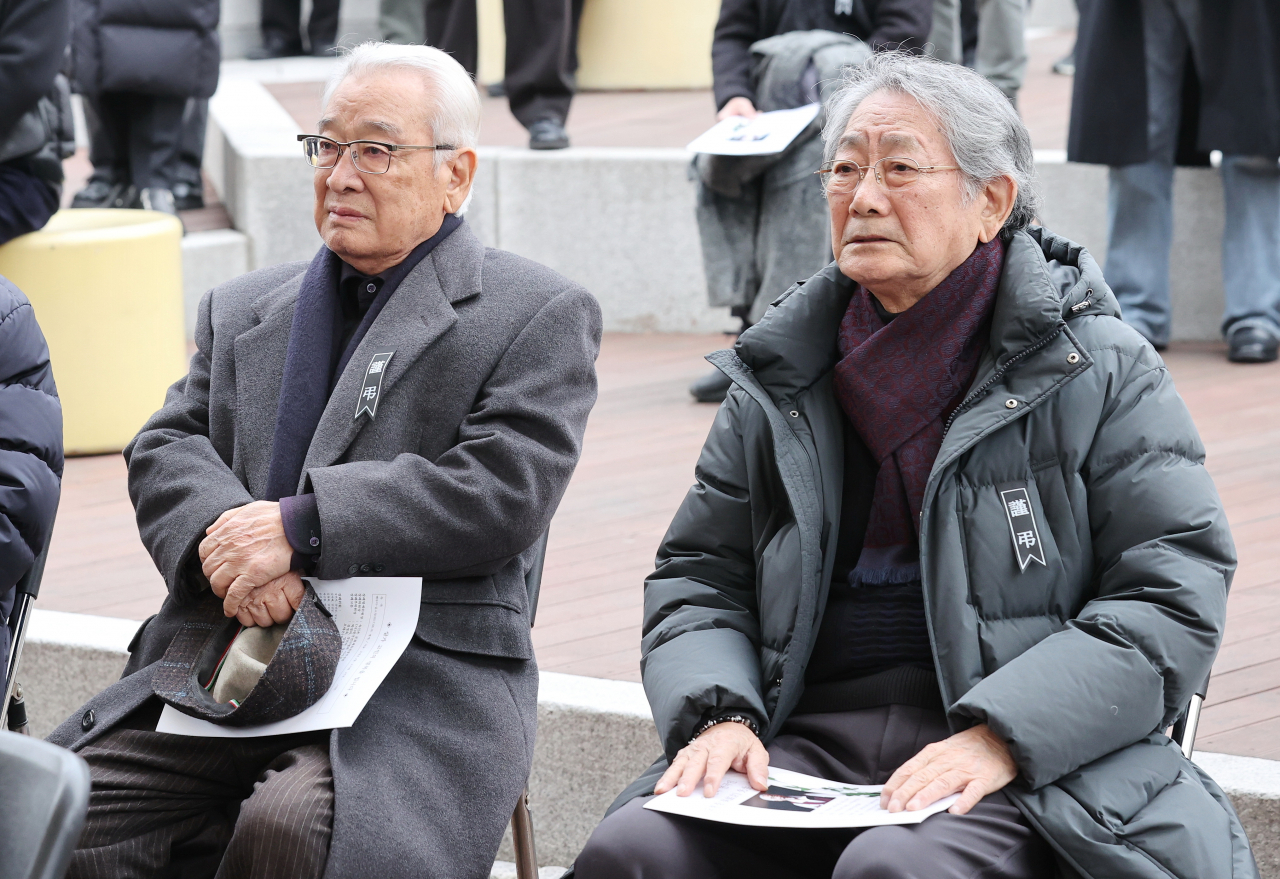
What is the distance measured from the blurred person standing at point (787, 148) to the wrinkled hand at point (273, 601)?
3.12 m

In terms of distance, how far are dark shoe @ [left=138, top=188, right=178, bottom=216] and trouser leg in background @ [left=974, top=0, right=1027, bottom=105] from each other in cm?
421

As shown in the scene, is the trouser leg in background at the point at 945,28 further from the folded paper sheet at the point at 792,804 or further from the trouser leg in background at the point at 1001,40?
the folded paper sheet at the point at 792,804

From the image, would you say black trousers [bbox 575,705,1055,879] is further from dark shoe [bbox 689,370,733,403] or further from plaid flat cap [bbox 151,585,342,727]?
dark shoe [bbox 689,370,733,403]

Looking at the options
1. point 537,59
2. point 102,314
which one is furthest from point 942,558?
point 537,59

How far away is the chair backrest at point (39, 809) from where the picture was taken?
1.57 meters

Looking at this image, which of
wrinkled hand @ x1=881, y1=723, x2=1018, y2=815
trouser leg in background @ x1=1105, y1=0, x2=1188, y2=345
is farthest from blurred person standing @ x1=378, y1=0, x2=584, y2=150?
wrinkled hand @ x1=881, y1=723, x2=1018, y2=815

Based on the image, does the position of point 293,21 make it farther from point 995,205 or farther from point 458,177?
point 995,205

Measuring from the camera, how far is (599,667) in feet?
12.1

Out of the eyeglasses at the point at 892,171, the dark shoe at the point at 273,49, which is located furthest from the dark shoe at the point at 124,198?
the eyeglasses at the point at 892,171

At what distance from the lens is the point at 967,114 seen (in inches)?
103

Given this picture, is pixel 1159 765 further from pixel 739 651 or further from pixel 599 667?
pixel 599 667

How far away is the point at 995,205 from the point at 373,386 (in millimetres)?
1062

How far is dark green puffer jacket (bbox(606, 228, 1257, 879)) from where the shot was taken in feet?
7.50

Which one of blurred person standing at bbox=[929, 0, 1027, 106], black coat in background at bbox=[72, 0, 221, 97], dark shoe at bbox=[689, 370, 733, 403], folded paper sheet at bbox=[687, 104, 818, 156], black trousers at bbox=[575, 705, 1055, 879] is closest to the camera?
black trousers at bbox=[575, 705, 1055, 879]
